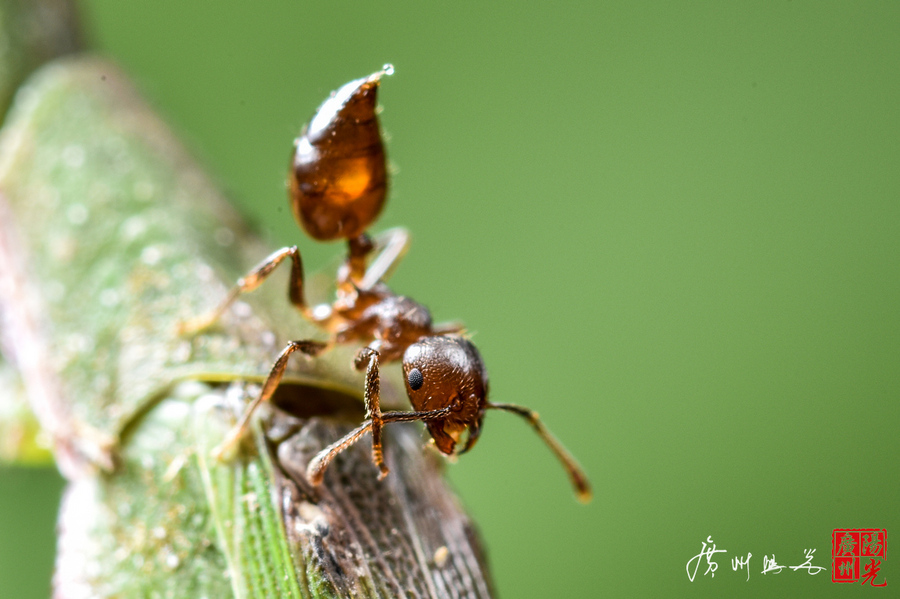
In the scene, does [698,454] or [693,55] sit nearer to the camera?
[698,454]

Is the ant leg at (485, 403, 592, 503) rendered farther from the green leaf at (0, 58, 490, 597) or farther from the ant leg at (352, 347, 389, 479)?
the ant leg at (352, 347, 389, 479)

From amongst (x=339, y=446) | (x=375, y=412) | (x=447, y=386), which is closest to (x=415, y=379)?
(x=447, y=386)

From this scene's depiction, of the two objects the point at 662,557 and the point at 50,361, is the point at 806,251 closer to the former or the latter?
the point at 662,557

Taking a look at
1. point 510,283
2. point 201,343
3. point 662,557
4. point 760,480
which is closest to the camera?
point 201,343

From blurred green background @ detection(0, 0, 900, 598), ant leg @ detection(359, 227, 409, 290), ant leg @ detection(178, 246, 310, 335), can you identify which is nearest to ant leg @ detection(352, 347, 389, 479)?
ant leg @ detection(178, 246, 310, 335)

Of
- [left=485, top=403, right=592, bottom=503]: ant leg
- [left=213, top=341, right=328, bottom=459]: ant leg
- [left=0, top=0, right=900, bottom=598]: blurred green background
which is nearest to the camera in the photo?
[left=213, top=341, right=328, bottom=459]: ant leg

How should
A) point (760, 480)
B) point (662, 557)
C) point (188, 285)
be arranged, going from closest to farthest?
point (188, 285)
point (662, 557)
point (760, 480)

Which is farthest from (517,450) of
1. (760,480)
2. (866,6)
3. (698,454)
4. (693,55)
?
(866,6)
